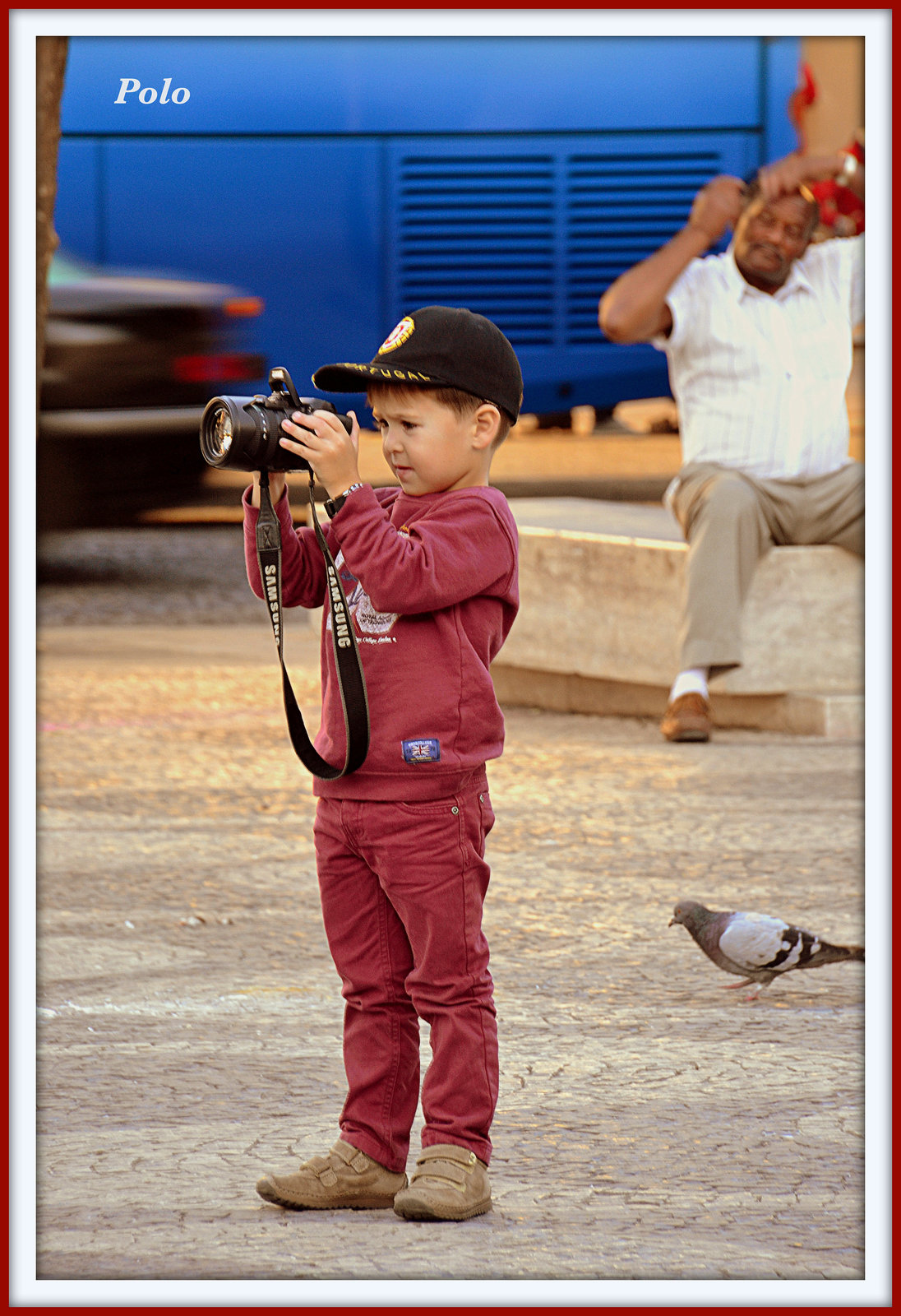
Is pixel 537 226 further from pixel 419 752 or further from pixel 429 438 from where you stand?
pixel 419 752

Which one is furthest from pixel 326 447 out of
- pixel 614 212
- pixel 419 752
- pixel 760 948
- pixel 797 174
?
pixel 614 212

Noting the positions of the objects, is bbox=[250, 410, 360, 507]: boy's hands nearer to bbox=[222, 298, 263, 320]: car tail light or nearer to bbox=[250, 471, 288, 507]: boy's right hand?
bbox=[250, 471, 288, 507]: boy's right hand

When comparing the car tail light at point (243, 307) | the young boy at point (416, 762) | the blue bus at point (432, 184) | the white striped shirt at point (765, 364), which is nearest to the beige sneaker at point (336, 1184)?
the young boy at point (416, 762)

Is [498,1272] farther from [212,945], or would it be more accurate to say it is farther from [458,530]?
[212,945]

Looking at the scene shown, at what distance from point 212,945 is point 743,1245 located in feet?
6.15

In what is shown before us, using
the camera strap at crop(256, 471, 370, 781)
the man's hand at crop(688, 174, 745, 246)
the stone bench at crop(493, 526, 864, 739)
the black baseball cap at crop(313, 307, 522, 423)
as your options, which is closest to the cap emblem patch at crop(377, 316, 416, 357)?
the black baseball cap at crop(313, 307, 522, 423)

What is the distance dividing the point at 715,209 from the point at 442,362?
456cm

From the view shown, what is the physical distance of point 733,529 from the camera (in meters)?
6.50

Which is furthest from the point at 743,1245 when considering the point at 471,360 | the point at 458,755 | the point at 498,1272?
the point at 471,360

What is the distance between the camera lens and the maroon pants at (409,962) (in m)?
2.65

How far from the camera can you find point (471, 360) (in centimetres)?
274

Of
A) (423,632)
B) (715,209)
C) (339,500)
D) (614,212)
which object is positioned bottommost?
(423,632)

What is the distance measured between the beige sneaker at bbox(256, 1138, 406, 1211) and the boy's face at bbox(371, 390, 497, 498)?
1011 mm

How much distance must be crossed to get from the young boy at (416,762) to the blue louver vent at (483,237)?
8442 millimetres
